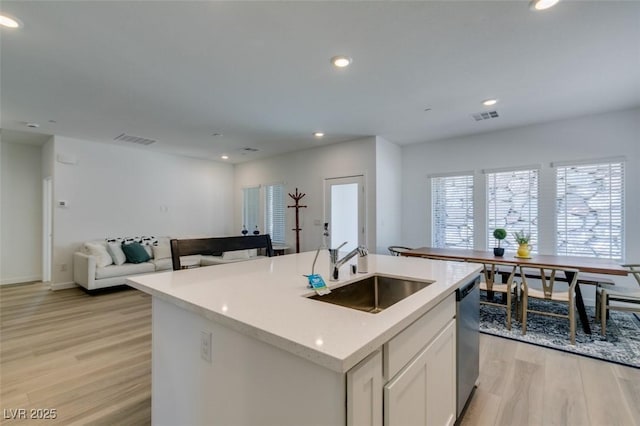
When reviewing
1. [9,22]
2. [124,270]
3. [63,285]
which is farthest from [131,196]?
[9,22]

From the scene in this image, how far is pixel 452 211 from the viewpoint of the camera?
5.32 meters

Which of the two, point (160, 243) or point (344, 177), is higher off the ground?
point (344, 177)

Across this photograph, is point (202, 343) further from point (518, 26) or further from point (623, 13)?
point (623, 13)

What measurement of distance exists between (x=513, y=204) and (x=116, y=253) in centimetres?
687

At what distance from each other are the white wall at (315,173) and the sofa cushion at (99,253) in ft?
10.9

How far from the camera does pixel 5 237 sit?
550 cm

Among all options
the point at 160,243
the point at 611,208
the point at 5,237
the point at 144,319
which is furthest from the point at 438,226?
the point at 5,237

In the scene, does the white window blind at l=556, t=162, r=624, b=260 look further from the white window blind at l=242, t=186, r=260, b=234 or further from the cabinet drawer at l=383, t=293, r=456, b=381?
the white window blind at l=242, t=186, r=260, b=234

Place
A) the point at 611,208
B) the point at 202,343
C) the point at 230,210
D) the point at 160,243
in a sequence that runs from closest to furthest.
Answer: the point at 202,343 → the point at 611,208 → the point at 160,243 → the point at 230,210

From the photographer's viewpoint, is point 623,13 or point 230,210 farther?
point 230,210

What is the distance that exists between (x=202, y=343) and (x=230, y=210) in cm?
677

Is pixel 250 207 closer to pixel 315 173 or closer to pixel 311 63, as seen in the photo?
pixel 315 173

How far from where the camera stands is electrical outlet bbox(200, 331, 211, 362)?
1220mm

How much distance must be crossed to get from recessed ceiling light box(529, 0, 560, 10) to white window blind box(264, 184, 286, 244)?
5.25 meters
